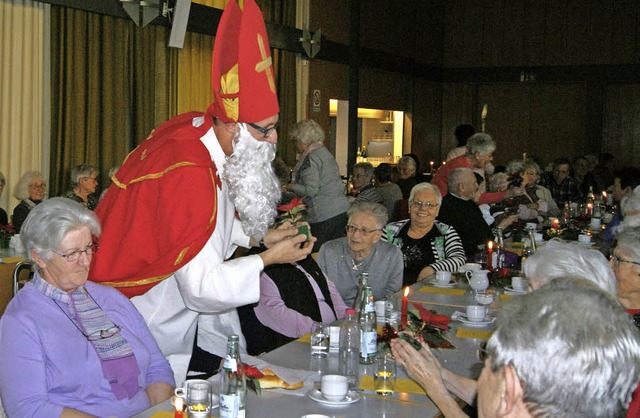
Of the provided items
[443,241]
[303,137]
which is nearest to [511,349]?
[443,241]

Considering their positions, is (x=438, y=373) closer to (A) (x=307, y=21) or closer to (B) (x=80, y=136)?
(B) (x=80, y=136)

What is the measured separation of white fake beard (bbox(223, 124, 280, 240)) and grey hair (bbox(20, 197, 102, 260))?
59cm

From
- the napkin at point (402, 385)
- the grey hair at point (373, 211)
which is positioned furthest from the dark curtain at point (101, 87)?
the napkin at point (402, 385)

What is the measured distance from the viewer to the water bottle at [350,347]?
2840 mm

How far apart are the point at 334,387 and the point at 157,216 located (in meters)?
0.87

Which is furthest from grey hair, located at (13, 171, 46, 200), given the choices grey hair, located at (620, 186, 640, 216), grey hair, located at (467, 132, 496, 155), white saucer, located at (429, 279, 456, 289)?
grey hair, located at (620, 186, 640, 216)

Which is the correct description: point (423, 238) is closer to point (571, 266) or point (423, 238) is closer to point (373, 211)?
point (373, 211)

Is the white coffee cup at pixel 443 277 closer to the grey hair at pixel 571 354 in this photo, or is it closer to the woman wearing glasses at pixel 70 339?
the woman wearing glasses at pixel 70 339

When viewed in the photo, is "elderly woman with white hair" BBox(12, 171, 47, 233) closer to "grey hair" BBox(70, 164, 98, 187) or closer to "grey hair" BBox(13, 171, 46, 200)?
"grey hair" BBox(13, 171, 46, 200)

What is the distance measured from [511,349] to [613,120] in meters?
14.8

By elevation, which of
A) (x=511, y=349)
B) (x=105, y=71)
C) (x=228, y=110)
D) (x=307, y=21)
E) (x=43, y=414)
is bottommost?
(x=43, y=414)

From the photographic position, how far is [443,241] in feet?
17.3

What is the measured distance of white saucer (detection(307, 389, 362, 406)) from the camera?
8.28 ft

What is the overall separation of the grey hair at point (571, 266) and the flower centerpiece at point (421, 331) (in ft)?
1.55
